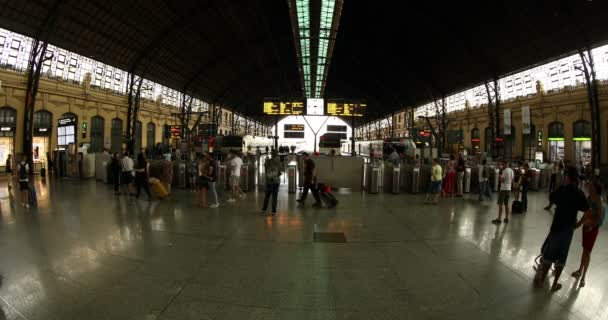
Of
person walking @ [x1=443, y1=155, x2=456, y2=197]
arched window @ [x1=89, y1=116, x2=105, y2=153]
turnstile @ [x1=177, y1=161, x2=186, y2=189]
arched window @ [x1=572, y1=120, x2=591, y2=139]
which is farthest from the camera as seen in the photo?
arched window @ [x1=89, y1=116, x2=105, y2=153]

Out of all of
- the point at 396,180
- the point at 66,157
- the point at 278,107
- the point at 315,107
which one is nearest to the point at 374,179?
the point at 396,180

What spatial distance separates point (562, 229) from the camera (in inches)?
195

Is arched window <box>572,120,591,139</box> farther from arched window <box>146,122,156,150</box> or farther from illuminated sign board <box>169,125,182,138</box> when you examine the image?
arched window <box>146,122,156,150</box>

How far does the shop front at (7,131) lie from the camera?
24141 millimetres

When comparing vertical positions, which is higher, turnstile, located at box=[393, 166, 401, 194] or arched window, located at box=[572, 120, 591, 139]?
arched window, located at box=[572, 120, 591, 139]

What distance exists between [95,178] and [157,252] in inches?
659

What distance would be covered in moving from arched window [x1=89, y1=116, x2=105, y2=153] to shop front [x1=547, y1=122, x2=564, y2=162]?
4086 cm

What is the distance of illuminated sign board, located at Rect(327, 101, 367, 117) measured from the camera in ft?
78.8

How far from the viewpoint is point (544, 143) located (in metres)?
31.9

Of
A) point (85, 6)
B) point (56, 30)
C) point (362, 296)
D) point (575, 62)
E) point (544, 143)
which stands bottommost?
point (362, 296)

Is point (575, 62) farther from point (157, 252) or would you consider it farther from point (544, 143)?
point (157, 252)

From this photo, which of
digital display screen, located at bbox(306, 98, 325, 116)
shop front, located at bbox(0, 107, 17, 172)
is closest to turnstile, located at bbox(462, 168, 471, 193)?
digital display screen, located at bbox(306, 98, 325, 116)

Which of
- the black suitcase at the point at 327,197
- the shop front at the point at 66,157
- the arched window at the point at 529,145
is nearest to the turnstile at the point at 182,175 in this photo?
the black suitcase at the point at 327,197

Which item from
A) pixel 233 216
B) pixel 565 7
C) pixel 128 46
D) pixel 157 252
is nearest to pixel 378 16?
pixel 565 7
